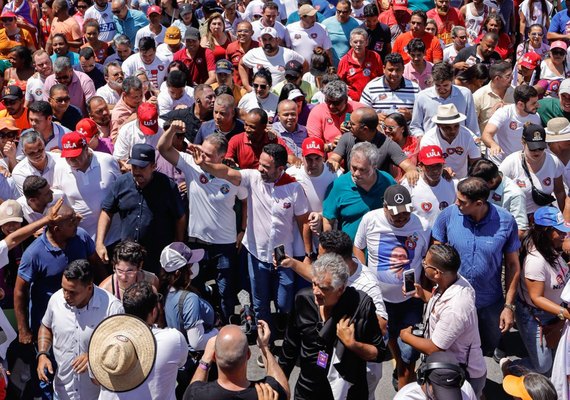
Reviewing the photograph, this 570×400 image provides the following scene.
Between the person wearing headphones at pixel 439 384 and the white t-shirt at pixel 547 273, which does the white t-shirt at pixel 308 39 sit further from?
the person wearing headphones at pixel 439 384

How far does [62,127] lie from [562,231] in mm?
4922

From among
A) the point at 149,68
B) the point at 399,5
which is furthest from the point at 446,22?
the point at 149,68

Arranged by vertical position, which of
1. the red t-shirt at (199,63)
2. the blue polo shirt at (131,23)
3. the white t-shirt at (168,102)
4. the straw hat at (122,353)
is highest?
the straw hat at (122,353)

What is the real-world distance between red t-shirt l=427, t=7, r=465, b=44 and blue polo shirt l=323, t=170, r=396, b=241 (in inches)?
239

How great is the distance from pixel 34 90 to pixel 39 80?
15 centimetres

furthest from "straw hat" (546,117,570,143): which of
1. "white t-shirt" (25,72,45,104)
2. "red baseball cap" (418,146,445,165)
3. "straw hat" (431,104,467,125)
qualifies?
"white t-shirt" (25,72,45,104)

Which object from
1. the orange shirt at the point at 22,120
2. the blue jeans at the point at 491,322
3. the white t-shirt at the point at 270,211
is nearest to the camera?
the blue jeans at the point at 491,322

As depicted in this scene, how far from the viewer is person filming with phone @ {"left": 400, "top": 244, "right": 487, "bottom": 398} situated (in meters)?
5.26

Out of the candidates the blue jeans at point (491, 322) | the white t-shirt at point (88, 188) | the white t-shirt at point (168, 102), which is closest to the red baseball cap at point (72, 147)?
the white t-shirt at point (88, 188)

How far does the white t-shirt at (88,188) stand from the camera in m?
7.14

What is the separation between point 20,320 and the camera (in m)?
6.08

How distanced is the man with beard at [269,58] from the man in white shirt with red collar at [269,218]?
3.44m

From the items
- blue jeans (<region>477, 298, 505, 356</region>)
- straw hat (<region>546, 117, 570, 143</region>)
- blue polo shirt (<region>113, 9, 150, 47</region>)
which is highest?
straw hat (<region>546, 117, 570, 143</region>)

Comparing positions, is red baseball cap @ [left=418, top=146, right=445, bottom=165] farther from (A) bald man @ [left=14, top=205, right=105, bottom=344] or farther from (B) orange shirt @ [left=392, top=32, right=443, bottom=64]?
(B) orange shirt @ [left=392, top=32, right=443, bottom=64]
